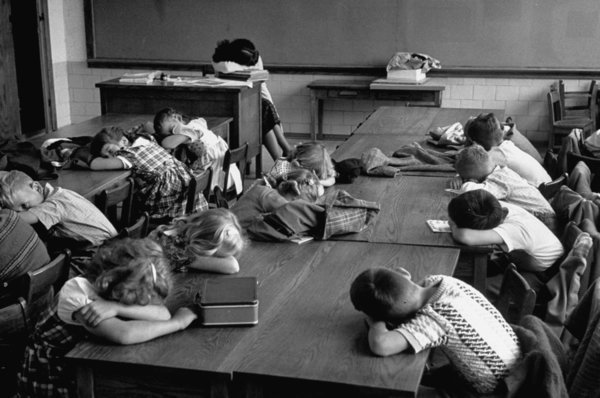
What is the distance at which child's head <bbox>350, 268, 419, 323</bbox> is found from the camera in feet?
7.35

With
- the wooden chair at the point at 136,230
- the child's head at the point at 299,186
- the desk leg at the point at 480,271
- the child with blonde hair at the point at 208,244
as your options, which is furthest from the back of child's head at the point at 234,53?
the child with blonde hair at the point at 208,244

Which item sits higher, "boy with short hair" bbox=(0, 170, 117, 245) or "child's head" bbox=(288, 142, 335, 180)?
"child's head" bbox=(288, 142, 335, 180)

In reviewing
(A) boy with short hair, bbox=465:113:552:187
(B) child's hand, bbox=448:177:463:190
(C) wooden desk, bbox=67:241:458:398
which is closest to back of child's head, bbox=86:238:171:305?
(C) wooden desk, bbox=67:241:458:398

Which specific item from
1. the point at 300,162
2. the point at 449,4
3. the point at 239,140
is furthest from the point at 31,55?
the point at 300,162

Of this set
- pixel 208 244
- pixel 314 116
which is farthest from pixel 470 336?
pixel 314 116

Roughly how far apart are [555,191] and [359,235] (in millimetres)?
1542

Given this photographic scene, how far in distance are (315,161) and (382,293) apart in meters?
1.84

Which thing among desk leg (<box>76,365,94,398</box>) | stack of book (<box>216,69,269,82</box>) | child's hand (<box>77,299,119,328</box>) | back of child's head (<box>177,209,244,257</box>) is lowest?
desk leg (<box>76,365,94,398</box>)

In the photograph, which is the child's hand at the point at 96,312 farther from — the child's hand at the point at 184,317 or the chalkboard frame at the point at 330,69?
the chalkboard frame at the point at 330,69

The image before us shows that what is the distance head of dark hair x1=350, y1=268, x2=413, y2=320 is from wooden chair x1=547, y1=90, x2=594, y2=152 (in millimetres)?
6181

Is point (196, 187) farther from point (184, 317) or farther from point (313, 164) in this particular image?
point (184, 317)

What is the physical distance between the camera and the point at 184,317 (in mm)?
2303

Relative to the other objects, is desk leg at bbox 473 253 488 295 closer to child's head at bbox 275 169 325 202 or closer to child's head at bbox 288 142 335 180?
child's head at bbox 275 169 325 202

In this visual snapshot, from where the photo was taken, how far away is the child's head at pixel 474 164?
4.06 metres
